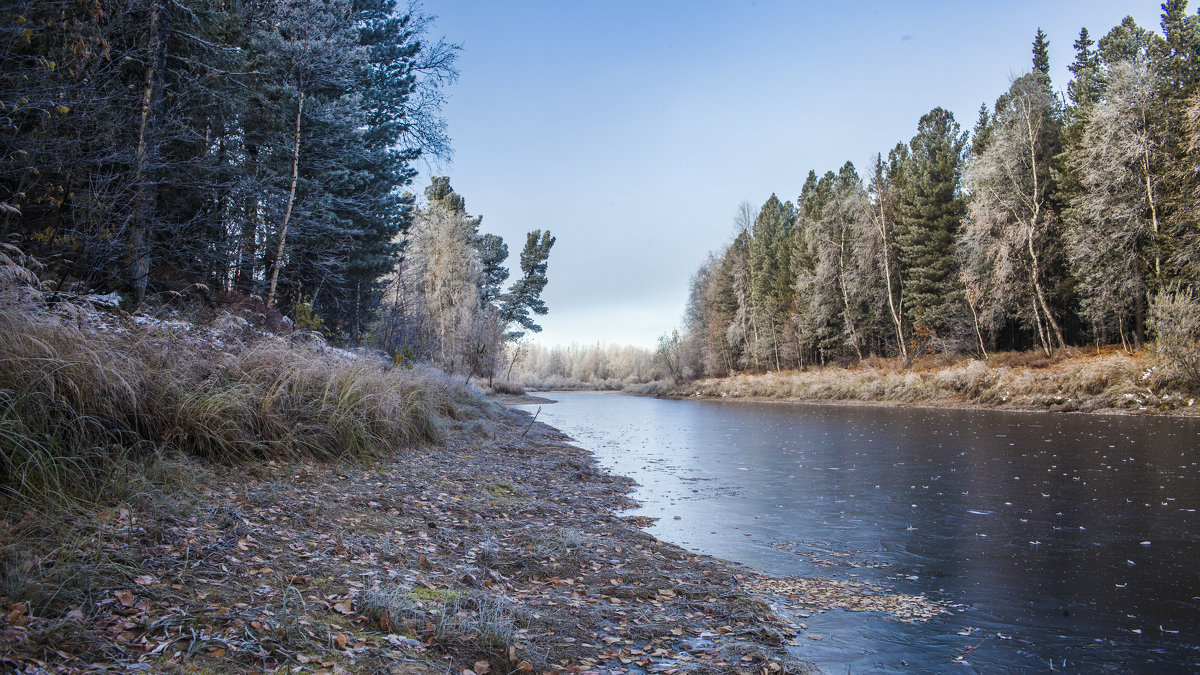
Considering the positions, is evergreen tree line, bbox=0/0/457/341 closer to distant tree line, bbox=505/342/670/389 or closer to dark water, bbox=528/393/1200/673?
dark water, bbox=528/393/1200/673

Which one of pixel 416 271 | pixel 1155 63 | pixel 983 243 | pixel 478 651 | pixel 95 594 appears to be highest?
pixel 1155 63

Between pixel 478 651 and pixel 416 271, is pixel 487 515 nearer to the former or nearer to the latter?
pixel 478 651

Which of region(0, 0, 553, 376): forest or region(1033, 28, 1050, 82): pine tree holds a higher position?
region(1033, 28, 1050, 82): pine tree

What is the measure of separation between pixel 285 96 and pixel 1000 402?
27.5 meters

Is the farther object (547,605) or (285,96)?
(285,96)

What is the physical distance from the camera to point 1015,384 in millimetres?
24094

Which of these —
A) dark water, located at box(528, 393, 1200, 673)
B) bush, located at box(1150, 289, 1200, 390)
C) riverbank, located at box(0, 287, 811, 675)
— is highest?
bush, located at box(1150, 289, 1200, 390)

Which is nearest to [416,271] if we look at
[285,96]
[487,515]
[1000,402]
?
[285,96]

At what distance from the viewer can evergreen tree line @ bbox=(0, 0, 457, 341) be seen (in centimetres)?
680

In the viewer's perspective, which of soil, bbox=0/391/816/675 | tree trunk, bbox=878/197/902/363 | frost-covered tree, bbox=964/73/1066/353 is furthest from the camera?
tree trunk, bbox=878/197/902/363

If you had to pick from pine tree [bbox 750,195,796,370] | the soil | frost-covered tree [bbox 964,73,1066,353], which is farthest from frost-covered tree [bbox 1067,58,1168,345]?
the soil

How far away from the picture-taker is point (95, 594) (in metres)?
2.75

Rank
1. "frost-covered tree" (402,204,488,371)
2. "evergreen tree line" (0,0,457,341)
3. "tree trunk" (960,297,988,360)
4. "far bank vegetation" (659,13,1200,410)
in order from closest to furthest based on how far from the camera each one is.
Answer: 1. "evergreen tree line" (0,0,457,341)
2. "far bank vegetation" (659,13,1200,410)
3. "tree trunk" (960,297,988,360)
4. "frost-covered tree" (402,204,488,371)

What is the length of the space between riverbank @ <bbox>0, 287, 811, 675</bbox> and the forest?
2.01 metres
